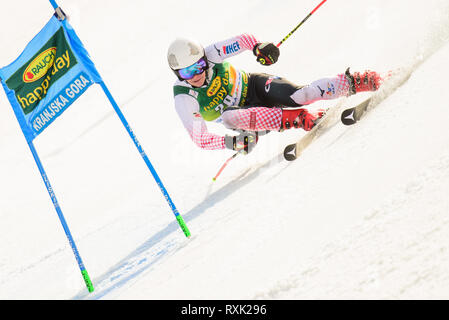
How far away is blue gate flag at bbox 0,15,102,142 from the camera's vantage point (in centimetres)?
425

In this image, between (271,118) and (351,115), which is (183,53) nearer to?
(271,118)

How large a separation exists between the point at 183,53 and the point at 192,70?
177 millimetres

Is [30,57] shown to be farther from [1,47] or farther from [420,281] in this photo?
[1,47]

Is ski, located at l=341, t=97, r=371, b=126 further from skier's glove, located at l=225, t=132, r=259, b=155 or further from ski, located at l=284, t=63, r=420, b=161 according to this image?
skier's glove, located at l=225, t=132, r=259, b=155

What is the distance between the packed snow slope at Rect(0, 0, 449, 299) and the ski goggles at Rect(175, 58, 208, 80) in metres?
1.14

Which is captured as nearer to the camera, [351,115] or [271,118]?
[351,115]

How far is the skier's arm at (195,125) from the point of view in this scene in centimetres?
466

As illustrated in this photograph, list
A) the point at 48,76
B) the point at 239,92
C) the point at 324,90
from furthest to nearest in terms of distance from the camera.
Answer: the point at 239,92, the point at 324,90, the point at 48,76

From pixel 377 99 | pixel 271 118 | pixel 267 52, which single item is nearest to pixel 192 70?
pixel 267 52

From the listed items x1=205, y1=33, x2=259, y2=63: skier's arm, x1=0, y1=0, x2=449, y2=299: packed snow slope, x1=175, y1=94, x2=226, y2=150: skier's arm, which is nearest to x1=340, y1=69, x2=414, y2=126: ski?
x1=0, y1=0, x2=449, y2=299: packed snow slope

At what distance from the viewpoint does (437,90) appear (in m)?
3.29

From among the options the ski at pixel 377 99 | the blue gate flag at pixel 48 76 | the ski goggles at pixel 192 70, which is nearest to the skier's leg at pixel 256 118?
the ski goggles at pixel 192 70

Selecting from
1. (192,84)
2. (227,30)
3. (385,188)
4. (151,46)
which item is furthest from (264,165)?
(151,46)

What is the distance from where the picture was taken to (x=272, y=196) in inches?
142
